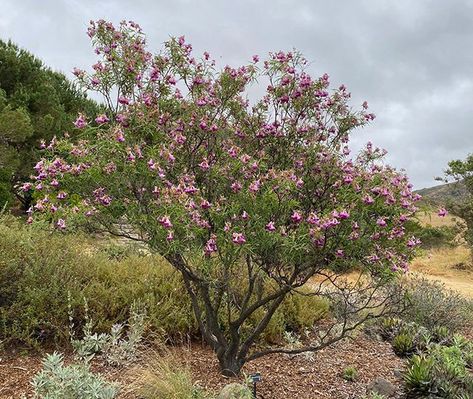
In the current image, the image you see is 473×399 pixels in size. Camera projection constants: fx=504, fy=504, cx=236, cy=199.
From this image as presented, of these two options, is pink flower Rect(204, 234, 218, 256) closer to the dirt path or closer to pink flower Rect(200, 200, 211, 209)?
pink flower Rect(200, 200, 211, 209)

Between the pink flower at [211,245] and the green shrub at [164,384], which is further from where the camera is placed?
the green shrub at [164,384]

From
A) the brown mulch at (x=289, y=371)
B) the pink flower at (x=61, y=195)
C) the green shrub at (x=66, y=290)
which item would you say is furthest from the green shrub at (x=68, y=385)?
the green shrub at (x=66, y=290)

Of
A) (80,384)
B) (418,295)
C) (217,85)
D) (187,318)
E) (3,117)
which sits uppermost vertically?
(3,117)

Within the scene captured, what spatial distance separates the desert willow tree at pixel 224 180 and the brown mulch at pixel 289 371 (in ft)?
1.37

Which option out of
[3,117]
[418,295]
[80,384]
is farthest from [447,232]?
[80,384]

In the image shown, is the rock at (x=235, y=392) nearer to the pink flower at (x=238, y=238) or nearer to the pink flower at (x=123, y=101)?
the pink flower at (x=238, y=238)

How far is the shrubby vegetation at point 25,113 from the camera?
17078 millimetres

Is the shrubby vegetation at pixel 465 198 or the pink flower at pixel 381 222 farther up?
the shrubby vegetation at pixel 465 198

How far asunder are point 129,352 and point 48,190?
6.92 ft

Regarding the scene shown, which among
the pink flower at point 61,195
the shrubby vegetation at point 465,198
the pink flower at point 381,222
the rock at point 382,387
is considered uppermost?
the shrubby vegetation at point 465,198

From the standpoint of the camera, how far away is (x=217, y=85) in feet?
17.1

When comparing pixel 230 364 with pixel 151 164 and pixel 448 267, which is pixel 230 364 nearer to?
pixel 151 164

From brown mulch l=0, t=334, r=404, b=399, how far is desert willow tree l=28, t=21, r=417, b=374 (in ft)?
1.37

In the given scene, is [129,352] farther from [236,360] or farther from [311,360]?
[311,360]
